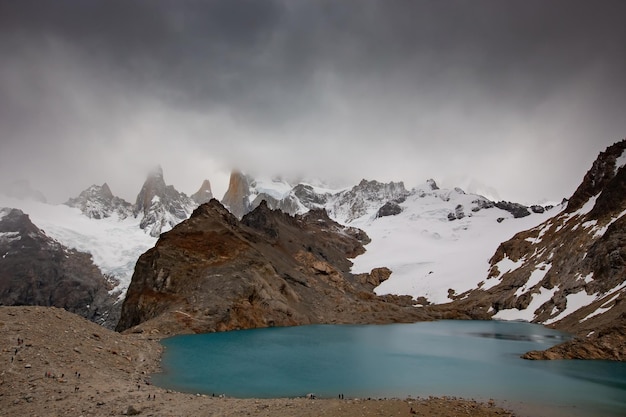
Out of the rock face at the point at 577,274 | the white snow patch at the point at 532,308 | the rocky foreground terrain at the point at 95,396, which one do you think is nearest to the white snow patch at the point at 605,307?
the rock face at the point at 577,274

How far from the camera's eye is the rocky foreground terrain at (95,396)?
20.4 m

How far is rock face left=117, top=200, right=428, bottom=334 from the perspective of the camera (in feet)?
260

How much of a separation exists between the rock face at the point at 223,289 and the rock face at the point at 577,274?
29.5m

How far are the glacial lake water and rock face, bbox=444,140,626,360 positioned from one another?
834 cm

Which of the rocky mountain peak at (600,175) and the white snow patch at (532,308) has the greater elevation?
the rocky mountain peak at (600,175)

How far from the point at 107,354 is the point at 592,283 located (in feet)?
293

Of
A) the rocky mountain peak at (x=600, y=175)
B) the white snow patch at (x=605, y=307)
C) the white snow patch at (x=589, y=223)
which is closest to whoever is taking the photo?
the white snow patch at (x=605, y=307)

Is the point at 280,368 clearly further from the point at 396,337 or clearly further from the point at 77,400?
the point at 396,337

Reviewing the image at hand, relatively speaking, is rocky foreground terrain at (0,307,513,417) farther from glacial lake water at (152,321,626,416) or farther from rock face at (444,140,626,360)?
rock face at (444,140,626,360)

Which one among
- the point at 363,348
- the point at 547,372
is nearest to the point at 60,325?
the point at 363,348

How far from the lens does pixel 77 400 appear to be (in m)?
21.1

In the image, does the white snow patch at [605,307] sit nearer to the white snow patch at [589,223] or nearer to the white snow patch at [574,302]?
the white snow patch at [574,302]

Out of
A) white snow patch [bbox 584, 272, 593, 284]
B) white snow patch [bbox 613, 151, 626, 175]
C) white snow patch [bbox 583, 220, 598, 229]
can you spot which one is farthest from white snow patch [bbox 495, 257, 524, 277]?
white snow patch [bbox 584, 272, 593, 284]

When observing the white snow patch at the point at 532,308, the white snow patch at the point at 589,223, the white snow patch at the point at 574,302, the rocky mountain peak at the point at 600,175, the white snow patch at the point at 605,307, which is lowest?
the white snow patch at the point at 605,307
